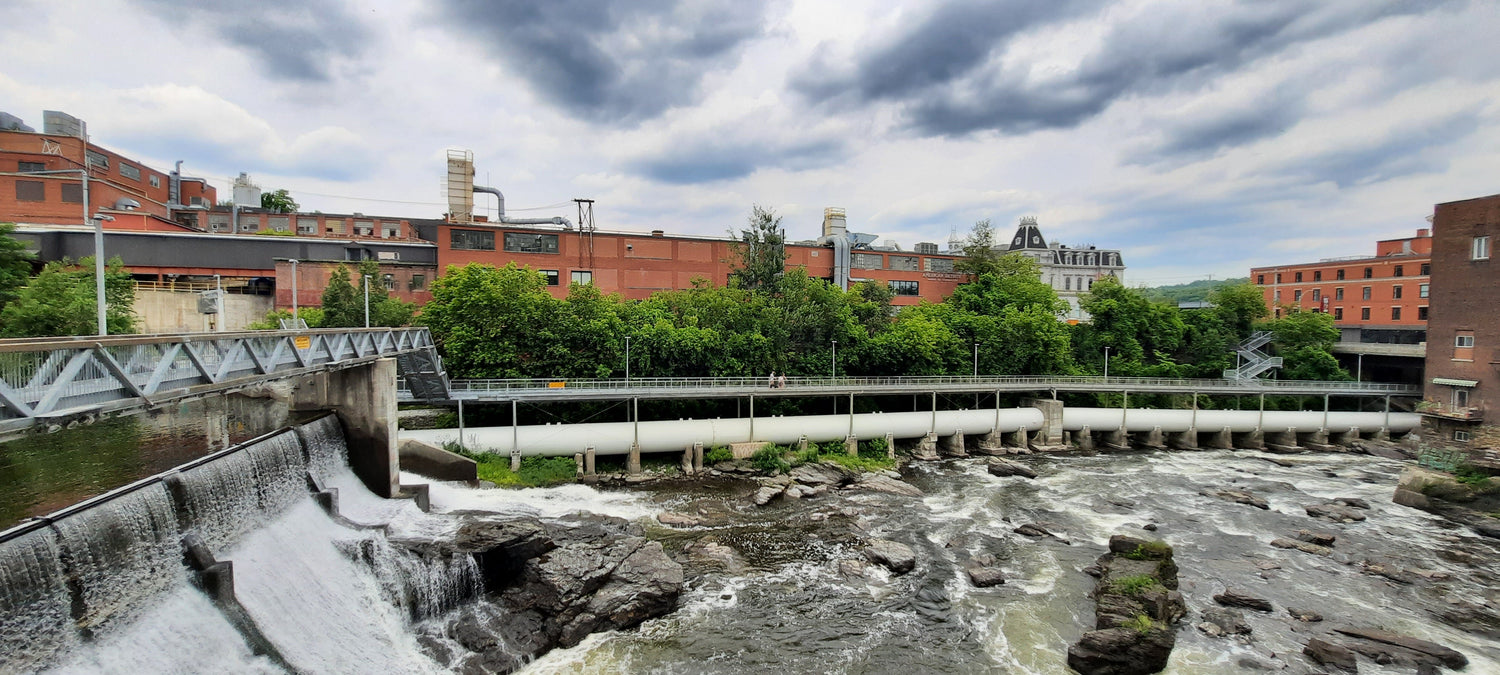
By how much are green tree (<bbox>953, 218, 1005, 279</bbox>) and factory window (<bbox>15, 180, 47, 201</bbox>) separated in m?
70.8

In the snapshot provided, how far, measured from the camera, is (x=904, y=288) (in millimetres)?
60094

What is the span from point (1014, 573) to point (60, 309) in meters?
39.2

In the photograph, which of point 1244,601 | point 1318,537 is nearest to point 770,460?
point 1244,601

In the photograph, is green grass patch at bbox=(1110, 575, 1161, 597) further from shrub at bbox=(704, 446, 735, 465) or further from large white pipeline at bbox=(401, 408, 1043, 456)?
shrub at bbox=(704, 446, 735, 465)

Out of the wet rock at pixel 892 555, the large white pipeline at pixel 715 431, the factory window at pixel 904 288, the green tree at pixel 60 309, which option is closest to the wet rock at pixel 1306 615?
the wet rock at pixel 892 555

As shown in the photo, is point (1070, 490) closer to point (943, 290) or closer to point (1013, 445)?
point (1013, 445)

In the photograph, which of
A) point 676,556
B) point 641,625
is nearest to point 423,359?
point 676,556

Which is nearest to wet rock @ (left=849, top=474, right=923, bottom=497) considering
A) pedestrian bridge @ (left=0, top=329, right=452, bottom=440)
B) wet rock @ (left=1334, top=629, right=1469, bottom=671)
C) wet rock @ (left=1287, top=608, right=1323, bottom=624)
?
wet rock @ (left=1287, top=608, right=1323, bottom=624)

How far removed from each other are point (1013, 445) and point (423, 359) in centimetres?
3504

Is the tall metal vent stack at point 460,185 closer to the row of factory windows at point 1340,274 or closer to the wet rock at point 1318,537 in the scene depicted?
the wet rock at point 1318,537

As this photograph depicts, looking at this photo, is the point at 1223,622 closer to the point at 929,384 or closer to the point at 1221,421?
the point at 929,384

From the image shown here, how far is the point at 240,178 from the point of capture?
65812 millimetres

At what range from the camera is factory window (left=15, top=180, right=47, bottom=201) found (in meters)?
40.3

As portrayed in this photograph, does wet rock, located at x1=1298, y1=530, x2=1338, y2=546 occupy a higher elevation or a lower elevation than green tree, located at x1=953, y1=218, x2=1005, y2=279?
lower
